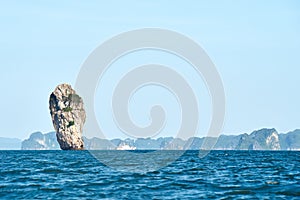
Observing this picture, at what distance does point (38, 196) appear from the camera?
39.5 m

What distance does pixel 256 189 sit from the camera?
4334 cm

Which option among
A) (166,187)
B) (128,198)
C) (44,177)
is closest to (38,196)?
(128,198)

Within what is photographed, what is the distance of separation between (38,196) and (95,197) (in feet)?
13.4

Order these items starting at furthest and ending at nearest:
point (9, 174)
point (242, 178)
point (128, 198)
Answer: point (9, 174) → point (242, 178) → point (128, 198)

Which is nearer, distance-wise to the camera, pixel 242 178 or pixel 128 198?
pixel 128 198

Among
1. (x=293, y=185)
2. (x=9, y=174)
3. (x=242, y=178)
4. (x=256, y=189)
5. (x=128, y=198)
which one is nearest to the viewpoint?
(x=128, y=198)

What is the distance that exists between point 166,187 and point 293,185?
33.9ft

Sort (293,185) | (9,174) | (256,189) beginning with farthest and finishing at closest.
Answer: (9,174) < (293,185) < (256,189)

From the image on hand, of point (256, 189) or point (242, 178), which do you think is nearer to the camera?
point (256, 189)

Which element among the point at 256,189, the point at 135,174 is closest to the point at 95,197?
the point at 256,189

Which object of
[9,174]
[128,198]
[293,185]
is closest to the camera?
[128,198]

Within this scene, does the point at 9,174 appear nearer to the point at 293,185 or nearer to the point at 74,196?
the point at 74,196

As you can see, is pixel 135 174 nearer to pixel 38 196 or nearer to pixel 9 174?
pixel 9 174

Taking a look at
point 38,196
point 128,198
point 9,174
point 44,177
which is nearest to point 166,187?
point 128,198
